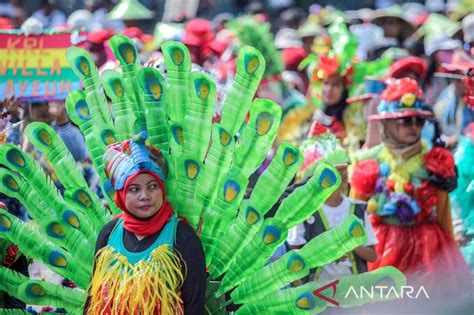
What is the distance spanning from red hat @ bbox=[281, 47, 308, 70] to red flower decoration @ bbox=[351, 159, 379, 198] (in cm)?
670

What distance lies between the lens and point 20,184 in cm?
A: 631

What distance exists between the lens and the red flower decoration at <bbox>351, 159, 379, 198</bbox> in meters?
9.55

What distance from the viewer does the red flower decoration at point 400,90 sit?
9890 millimetres

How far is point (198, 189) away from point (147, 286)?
0.62 meters

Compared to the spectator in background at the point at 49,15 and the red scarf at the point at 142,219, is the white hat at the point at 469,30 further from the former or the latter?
the spectator in background at the point at 49,15

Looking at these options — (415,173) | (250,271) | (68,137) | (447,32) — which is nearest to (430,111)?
(415,173)

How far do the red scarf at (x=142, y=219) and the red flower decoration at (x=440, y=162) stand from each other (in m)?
4.04

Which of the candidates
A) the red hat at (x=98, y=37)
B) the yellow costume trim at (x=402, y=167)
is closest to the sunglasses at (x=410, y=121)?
the yellow costume trim at (x=402, y=167)

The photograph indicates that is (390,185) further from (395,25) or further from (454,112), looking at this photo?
(395,25)

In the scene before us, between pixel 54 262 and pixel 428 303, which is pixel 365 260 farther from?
pixel 54 262

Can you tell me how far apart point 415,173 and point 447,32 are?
6.42 metres

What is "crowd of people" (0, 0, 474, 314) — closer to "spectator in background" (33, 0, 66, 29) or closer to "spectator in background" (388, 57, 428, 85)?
"spectator in background" (388, 57, 428, 85)

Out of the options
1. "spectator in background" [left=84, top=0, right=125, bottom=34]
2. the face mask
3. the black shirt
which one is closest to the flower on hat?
the black shirt

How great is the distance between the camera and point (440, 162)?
9469 mm
